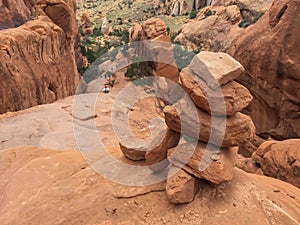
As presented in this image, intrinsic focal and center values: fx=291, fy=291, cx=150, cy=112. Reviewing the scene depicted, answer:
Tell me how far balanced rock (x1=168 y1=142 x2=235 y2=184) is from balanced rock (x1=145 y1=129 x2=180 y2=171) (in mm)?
314

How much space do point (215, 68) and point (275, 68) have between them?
11978 millimetres

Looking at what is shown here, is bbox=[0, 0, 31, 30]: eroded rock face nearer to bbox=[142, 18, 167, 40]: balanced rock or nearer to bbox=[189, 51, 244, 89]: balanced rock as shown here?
bbox=[142, 18, 167, 40]: balanced rock

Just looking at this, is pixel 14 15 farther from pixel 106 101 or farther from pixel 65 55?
pixel 106 101

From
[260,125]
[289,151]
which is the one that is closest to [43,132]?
[289,151]

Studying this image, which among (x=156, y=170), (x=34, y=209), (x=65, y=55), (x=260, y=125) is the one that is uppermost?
(x=156, y=170)

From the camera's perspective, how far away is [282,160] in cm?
1134

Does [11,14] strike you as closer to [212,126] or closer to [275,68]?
[275,68]

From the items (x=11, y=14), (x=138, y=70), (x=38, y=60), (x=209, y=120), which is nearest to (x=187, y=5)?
(x=138, y=70)

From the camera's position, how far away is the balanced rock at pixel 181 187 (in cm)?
605

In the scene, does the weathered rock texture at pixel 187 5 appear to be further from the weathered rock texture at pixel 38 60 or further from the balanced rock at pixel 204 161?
the balanced rock at pixel 204 161

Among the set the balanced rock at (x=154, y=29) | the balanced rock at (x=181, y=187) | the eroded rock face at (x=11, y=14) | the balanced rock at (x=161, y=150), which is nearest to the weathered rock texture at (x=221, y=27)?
the balanced rock at (x=154, y=29)

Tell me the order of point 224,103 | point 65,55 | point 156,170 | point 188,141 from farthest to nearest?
Answer: 1. point 65,55
2. point 156,170
3. point 188,141
4. point 224,103

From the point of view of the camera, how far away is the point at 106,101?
64.2 feet

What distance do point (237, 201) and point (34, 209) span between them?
4.55 m
